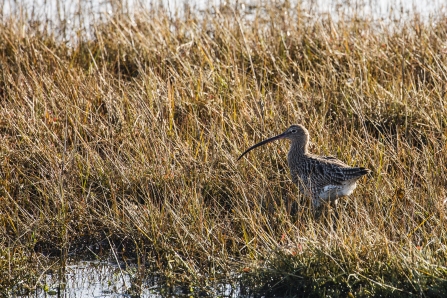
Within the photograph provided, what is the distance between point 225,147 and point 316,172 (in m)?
0.87

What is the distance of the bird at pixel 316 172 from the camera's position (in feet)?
19.3

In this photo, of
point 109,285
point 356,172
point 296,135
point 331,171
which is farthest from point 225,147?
point 109,285

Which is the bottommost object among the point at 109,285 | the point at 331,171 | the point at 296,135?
the point at 109,285

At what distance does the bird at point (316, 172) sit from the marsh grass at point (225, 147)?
11cm

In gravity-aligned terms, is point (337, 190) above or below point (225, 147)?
below

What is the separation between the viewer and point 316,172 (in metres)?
6.15

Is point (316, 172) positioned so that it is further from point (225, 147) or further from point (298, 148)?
point (225, 147)

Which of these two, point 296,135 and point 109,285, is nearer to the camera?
point 109,285

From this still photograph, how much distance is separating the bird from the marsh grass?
0.38 feet

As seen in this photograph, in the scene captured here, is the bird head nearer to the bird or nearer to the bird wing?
the bird

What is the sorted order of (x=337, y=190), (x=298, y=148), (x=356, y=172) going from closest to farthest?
(x=356, y=172) < (x=337, y=190) < (x=298, y=148)

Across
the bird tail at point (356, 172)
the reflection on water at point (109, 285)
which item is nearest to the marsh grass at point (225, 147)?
the reflection on water at point (109, 285)

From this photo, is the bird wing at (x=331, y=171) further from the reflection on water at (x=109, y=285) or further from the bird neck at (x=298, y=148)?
the reflection on water at (x=109, y=285)

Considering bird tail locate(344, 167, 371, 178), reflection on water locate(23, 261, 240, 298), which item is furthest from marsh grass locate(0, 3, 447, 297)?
bird tail locate(344, 167, 371, 178)
